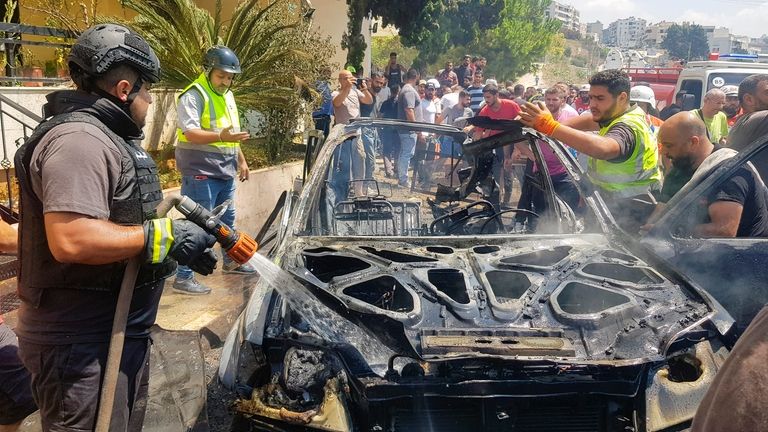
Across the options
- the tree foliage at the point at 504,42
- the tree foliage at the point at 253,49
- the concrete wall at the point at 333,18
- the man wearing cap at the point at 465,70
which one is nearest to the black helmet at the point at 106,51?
the tree foliage at the point at 253,49

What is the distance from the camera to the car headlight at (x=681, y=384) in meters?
2.29

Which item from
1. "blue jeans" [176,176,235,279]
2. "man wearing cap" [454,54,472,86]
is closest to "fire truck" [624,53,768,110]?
"man wearing cap" [454,54,472,86]

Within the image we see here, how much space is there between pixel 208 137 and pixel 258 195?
96.2 inches

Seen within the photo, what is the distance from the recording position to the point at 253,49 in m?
7.64

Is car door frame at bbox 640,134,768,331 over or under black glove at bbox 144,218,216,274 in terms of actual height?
under

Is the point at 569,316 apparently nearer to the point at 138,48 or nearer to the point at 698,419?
the point at 698,419

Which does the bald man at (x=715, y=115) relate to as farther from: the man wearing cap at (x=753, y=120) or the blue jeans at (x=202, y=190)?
the blue jeans at (x=202, y=190)

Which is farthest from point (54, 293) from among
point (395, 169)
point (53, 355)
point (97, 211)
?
point (395, 169)

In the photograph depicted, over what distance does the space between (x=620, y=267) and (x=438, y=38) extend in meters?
33.8

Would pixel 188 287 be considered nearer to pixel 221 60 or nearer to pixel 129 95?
pixel 221 60

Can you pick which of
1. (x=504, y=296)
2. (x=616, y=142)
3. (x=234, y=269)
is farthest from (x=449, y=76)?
(x=504, y=296)

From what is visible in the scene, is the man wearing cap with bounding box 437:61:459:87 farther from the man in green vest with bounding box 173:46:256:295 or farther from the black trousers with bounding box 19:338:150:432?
the black trousers with bounding box 19:338:150:432

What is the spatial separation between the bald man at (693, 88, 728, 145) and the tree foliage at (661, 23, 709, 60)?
6823cm

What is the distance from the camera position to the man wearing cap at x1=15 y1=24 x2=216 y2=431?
1.87 m
